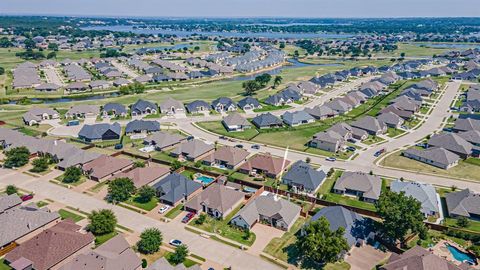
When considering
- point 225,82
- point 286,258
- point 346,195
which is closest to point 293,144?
point 346,195

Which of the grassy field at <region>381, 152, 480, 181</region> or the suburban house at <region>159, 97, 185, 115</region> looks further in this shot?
the suburban house at <region>159, 97, 185, 115</region>

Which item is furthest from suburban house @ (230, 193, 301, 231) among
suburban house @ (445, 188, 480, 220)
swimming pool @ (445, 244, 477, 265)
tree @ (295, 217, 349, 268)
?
suburban house @ (445, 188, 480, 220)

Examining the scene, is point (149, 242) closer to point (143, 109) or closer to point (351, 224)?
point (351, 224)

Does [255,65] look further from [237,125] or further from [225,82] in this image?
[237,125]

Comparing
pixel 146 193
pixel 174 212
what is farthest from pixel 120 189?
pixel 174 212

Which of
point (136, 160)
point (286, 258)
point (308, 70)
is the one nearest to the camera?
point (286, 258)

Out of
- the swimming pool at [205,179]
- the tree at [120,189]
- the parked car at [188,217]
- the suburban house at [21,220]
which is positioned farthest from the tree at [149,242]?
the swimming pool at [205,179]

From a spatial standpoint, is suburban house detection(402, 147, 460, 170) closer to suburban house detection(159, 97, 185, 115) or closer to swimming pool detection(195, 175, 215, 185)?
swimming pool detection(195, 175, 215, 185)
